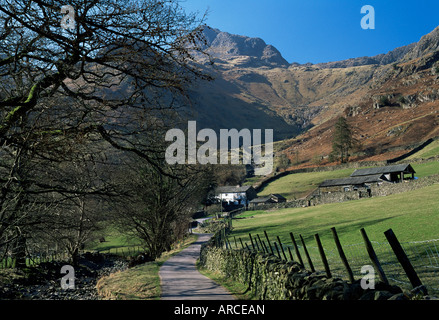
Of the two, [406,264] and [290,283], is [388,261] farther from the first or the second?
[406,264]

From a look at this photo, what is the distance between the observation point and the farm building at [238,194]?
90.3 meters

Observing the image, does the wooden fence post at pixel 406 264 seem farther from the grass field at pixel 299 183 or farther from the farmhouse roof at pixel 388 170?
the grass field at pixel 299 183

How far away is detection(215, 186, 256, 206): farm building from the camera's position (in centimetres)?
9032

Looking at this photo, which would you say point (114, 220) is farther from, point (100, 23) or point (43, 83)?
point (100, 23)

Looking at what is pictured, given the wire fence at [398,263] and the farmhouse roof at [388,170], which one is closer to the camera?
the wire fence at [398,263]

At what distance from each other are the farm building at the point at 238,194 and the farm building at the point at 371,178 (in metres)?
25.7

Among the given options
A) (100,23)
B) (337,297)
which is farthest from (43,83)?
(337,297)

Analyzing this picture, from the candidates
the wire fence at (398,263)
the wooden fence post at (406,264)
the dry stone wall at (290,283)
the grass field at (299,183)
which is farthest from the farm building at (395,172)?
the wooden fence post at (406,264)

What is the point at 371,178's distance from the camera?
60750mm

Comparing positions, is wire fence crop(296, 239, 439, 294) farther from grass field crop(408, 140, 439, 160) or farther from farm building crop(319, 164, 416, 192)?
grass field crop(408, 140, 439, 160)

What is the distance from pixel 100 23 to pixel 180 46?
4.27 feet

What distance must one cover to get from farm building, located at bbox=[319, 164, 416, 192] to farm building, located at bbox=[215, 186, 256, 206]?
1010 inches

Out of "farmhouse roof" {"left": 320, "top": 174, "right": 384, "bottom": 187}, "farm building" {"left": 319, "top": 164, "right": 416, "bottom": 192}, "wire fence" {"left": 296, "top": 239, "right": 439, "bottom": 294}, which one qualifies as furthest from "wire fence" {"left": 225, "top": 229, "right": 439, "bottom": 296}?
"farmhouse roof" {"left": 320, "top": 174, "right": 384, "bottom": 187}

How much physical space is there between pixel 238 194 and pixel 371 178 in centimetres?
4079
